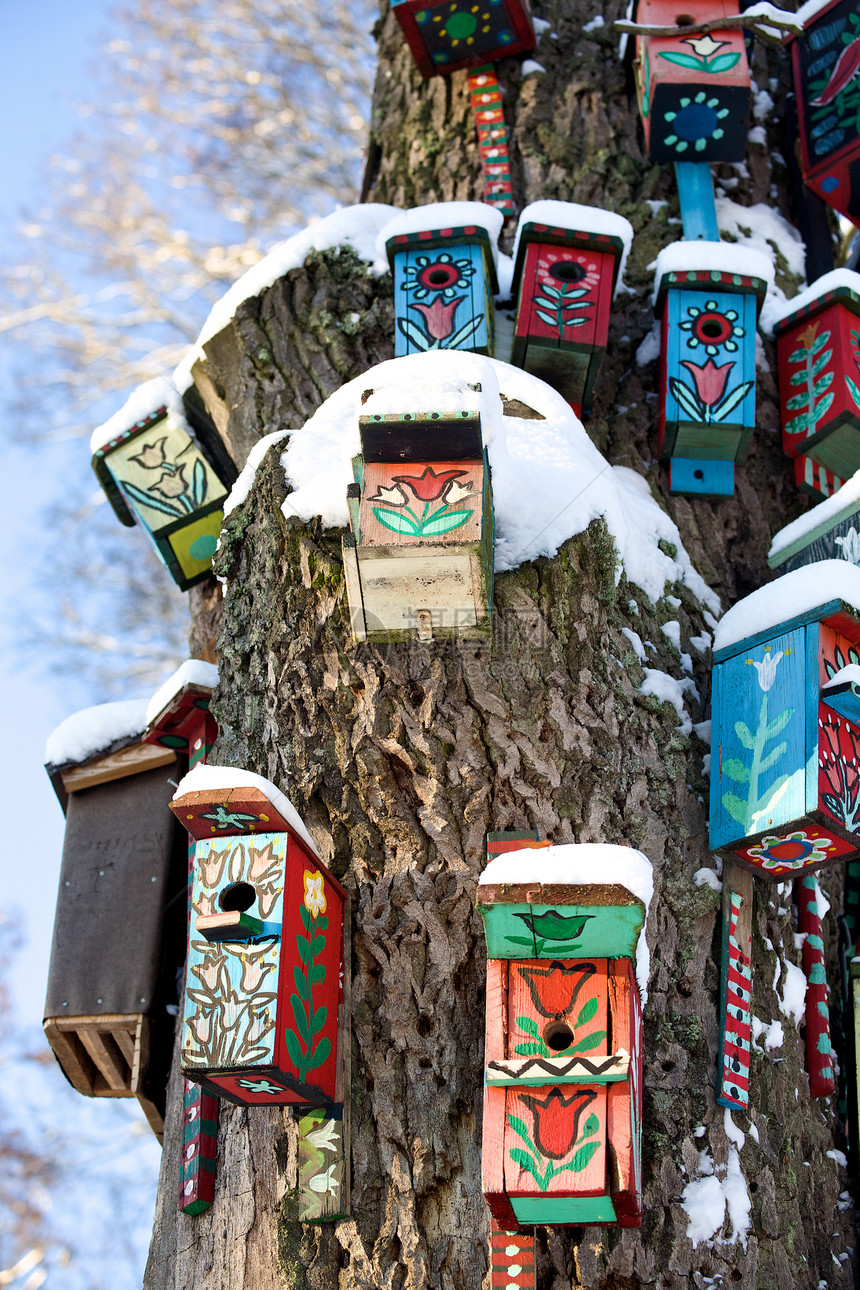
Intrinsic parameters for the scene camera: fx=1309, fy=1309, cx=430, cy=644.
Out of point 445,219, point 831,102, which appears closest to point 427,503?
point 445,219

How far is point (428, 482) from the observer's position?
8.50ft

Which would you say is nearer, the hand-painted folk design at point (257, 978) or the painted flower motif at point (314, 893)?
the hand-painted folk design at point (257, 978)

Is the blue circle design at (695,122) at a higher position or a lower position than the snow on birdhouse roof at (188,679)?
higher

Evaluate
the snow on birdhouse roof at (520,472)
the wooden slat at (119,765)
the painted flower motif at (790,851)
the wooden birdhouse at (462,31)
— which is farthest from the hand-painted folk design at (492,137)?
the painted flower motif at (790,851)

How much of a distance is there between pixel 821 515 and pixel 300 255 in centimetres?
173

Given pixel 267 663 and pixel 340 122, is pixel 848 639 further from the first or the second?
pixel 340 122

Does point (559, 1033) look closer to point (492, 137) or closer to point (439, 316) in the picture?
point (439, 316)

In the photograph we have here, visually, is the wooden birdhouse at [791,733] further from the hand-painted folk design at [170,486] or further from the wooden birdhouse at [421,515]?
the hand-painted folk design at [170,486]

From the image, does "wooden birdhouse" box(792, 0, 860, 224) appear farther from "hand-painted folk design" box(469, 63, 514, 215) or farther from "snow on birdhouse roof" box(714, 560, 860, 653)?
"snow on birdhouse roof" box(714, 560, 860, 653)

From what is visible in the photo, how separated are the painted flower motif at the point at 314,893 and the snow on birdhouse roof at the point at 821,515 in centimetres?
156

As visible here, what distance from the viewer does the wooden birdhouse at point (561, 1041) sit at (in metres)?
2.19

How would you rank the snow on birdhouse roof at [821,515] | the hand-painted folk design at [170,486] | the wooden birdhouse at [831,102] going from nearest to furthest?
the snow on birdhouse roof at [821,515] → the hand-painted folk design at [170,486] → the wooden birdhouse at [831,102]

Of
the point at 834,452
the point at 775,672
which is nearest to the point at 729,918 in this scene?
the point at 775,672

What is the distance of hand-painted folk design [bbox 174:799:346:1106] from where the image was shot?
231cm
